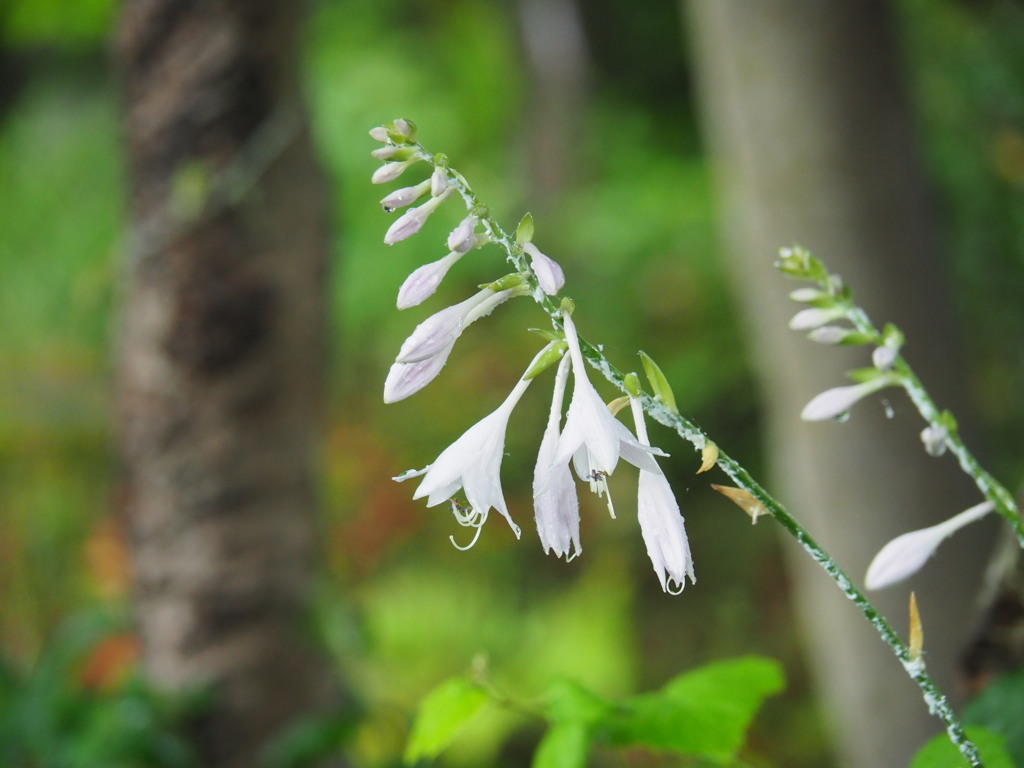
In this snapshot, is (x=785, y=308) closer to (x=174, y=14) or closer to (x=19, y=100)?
(x=174, y=14)

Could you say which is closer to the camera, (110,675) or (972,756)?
(972,756)

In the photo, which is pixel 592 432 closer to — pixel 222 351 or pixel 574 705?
pixel 574 705

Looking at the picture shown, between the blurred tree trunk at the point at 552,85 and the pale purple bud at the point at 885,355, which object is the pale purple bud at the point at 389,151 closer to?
the pale purple bud at the point at 885,355

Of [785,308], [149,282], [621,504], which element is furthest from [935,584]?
[621,504]

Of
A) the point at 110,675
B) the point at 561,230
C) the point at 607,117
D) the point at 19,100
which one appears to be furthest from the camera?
the point at 19,100

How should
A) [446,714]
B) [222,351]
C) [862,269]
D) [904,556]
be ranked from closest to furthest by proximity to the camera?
[904,556]
[446,714]
[222,351]
[862,269]

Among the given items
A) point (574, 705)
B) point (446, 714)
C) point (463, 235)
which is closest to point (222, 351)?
point (446, 714)

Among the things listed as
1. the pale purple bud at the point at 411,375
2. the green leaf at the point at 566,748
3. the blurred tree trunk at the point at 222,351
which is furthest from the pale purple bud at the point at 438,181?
the blurred tree trunk at the point at 222,351
